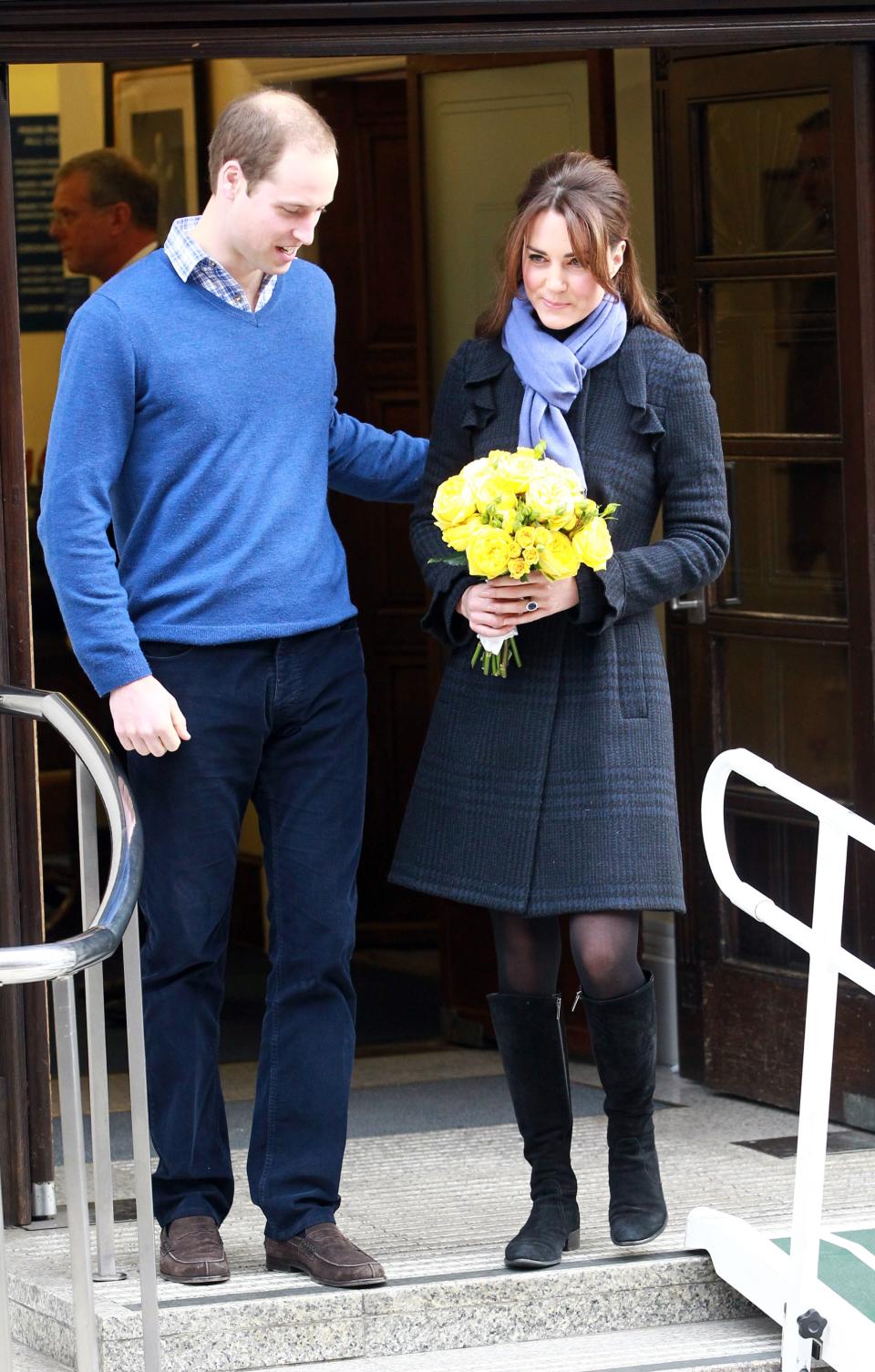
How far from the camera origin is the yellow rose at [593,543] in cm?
310

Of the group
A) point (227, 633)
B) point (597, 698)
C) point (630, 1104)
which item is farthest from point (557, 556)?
point (630, 1104)

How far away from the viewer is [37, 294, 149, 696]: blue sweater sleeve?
313 cm

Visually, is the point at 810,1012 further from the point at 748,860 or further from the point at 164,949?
the point at 748,860

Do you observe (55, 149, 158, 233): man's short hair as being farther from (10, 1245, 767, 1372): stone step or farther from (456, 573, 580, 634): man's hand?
(10, 1245, 767, 1372): stone step

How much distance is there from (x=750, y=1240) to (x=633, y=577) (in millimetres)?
1026

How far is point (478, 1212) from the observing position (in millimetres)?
3785

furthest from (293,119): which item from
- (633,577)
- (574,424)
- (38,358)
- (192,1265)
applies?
(38,358)

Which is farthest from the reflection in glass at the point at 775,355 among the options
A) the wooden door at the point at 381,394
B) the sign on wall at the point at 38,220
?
the sign on wall at the point at 38,220

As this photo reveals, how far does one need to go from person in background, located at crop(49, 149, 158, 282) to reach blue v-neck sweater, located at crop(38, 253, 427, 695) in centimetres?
283

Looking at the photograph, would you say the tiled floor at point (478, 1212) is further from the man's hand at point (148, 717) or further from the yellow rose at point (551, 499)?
the yellow rose at point (551, 499)

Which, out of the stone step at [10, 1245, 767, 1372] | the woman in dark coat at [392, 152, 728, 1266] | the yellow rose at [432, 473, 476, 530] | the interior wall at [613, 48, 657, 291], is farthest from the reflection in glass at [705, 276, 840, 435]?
the stone step at [10, 1245, 767, 1372]

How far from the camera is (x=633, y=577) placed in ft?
10.7

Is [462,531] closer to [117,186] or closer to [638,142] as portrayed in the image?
[638,142]

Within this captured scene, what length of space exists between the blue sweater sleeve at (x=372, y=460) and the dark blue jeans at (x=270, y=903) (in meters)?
0.29
